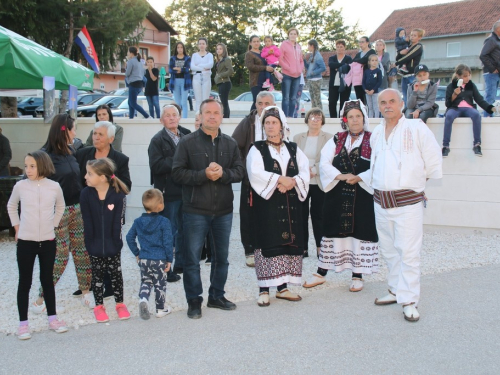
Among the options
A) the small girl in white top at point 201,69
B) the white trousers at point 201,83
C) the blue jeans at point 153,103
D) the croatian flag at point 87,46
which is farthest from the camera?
the blue jeans at point 153,103

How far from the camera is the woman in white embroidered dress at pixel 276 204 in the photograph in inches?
207

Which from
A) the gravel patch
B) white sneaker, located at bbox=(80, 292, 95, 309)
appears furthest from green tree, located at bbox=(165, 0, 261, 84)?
white sneaker, located at bbox=(80, 292, 95, 309)

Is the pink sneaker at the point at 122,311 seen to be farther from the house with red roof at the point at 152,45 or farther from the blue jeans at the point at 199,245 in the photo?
the house with red roof at the point at 152,45

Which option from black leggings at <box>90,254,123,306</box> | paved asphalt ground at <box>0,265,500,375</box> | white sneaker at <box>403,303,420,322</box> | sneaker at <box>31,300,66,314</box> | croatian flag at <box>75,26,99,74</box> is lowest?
paved asphalt ground at <box>0,265,500,375</box>

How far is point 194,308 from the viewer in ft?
16.4

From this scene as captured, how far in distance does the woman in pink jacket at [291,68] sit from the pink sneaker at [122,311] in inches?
269

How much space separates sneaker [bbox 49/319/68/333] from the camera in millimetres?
4621

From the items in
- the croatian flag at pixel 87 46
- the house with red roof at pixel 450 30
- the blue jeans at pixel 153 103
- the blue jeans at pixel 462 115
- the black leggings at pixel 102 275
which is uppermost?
the house with red roof at pixel 450 30

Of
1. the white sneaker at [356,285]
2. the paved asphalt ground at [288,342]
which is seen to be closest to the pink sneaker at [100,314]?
the paved asphalt ground at [288,342]

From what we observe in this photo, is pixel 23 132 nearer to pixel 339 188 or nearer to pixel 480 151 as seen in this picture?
pixel 339 188

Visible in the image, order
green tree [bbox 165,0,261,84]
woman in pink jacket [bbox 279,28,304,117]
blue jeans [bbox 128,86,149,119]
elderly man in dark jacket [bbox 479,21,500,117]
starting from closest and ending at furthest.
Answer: elderly man in dark jacket [bbox 479,21,500,117], woman in pink jacket [bbox 279,28,304,117], blue jeans [bbox 128,86,149,119], green tree [bbox 165,0,261,84]

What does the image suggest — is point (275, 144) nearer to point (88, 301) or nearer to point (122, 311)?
point (122, 311)

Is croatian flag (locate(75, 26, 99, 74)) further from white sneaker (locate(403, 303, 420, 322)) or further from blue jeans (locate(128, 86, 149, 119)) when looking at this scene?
white sneaker (locate(403, 303, 420, 322))

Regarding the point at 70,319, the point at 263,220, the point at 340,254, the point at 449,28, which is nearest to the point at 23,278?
the point at 70,319
